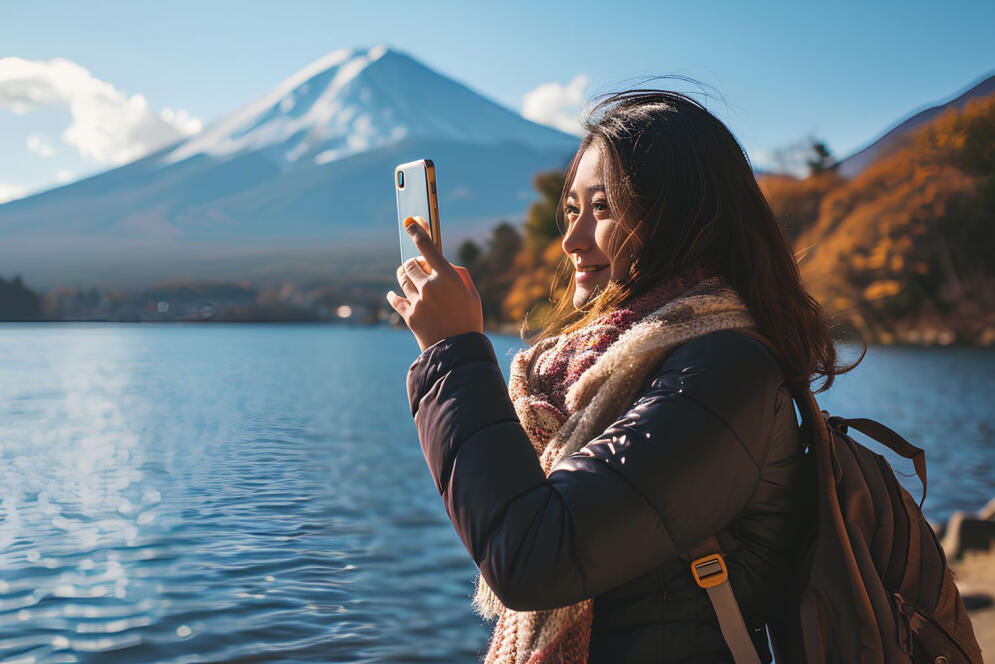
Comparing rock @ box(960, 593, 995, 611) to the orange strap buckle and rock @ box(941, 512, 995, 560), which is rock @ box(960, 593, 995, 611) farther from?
the orange strap buckle

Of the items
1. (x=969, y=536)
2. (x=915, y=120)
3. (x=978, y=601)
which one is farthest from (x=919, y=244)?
(x=915, y=120)

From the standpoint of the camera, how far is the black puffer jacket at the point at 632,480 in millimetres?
834

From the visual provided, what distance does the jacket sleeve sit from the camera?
833 mm

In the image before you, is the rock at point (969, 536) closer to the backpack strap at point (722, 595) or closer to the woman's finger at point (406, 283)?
the backpack strap at point (722, 595)

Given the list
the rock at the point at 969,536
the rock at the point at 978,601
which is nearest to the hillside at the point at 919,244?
the rock at the point at 969,536

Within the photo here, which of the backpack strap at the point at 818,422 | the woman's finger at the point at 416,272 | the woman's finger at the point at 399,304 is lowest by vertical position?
the backpack strap at the point at 818,422

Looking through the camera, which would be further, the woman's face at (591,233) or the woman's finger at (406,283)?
the woman's face at (591,233)

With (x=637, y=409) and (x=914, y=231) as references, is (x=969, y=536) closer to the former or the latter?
(x=637, y=409)

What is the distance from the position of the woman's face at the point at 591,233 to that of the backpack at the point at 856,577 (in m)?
0.23

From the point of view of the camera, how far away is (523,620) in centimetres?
107

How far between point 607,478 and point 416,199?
0.47 m

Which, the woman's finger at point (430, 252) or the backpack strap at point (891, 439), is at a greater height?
the woman's finger at point (430, 252)

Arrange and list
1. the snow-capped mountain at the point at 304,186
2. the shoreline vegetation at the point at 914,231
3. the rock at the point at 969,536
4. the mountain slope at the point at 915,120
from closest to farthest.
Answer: the mountain slope at the point at 915,120 < the rock at the point at 969,536 < the shoreline vegetation at the point at 914,231 < the snow-capped mountain at the point at 304,186

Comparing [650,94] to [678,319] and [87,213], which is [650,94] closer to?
[678,319]
